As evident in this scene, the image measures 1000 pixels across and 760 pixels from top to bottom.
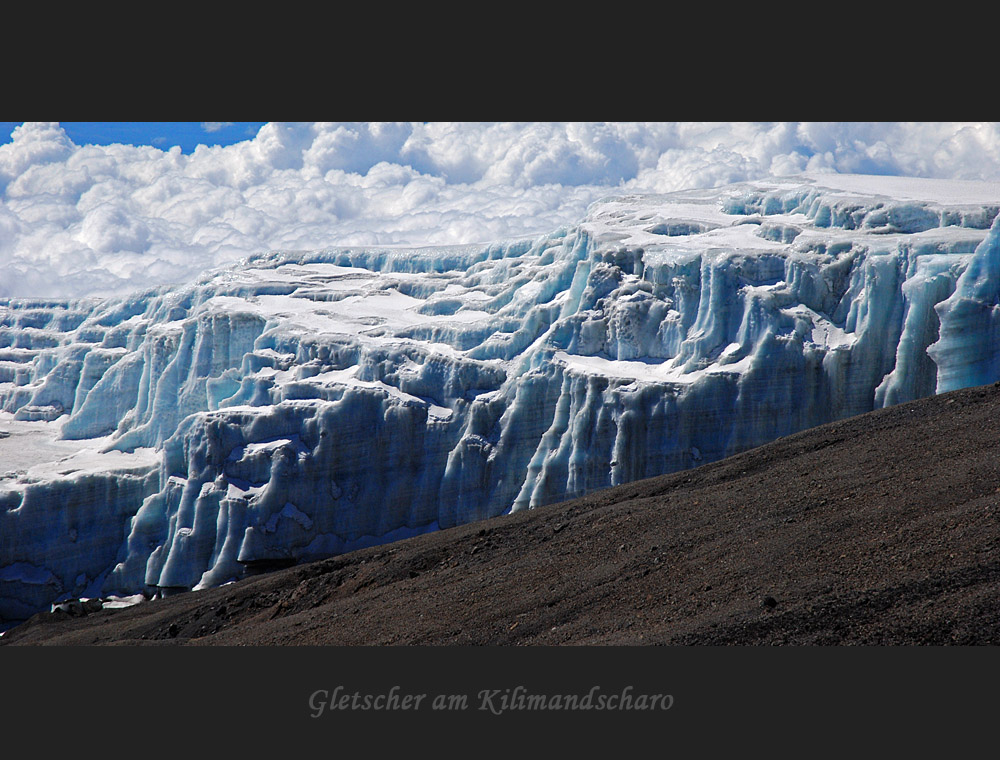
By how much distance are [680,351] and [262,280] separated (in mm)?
23831

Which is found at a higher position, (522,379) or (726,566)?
(522,379)

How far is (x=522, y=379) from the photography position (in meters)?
29.1

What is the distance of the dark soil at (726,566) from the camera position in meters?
9.94

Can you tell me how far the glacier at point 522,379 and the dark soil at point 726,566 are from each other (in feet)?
20.8

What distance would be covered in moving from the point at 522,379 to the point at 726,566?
1736 cm

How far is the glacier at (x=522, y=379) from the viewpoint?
24219 millimetres

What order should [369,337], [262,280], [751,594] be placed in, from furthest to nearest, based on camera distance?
1. [262,280]
2. [369,337]
3. [751,594]

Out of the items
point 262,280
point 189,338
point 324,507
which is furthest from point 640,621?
point 262,280

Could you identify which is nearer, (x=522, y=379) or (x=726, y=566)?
(x=726, y=566)

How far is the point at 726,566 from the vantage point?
12.1 m

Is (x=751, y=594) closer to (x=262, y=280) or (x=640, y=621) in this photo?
(x=640, y=621)

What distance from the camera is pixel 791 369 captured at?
964 inches

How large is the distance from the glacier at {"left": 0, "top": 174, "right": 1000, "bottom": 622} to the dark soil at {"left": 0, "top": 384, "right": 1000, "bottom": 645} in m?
6.33

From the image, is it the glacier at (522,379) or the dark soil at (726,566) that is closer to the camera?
the dark soil at (726,566)
